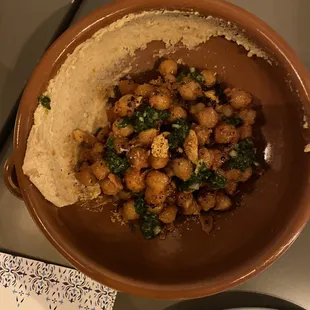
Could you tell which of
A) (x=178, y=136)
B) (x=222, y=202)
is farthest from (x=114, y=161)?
(x=222, y=202)

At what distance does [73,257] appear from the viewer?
969mm

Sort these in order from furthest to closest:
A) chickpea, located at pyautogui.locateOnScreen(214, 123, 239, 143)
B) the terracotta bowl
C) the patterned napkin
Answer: the patterned napkin, chickpea, located at pyautogui.locateOnScreen(214, 123, 239, 143), the terracotta bowl

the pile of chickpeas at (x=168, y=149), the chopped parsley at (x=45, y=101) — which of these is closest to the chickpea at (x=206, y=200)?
the pile of chickpeas at (x=168, y=149)

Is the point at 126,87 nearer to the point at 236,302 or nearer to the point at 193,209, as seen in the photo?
the point at 193,209

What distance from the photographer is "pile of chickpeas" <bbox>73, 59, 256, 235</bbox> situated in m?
1.03

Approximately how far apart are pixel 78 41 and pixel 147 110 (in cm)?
19

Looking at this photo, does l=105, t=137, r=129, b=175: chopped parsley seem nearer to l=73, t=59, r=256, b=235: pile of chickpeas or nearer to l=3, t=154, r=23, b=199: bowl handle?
l=73, t=59, r=256, b=235: pile of chickpeas

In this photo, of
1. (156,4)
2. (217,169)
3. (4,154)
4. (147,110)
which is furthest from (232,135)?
(4,154)

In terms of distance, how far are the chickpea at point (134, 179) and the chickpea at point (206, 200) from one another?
124 millimetres

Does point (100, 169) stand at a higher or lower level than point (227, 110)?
lower

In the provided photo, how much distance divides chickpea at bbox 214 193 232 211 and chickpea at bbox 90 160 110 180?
0.78 feet

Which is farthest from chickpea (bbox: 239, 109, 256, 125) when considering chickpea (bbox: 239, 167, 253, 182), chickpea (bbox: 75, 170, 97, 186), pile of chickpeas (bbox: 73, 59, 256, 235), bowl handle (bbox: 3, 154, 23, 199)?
bowl handle (bbox: 3, 154, 23, 199)

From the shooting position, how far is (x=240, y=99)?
106cm

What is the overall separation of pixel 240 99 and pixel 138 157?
24cm
